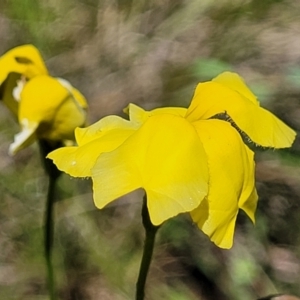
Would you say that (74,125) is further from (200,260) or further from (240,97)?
(200,260)

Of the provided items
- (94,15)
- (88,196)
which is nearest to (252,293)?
(88,196)

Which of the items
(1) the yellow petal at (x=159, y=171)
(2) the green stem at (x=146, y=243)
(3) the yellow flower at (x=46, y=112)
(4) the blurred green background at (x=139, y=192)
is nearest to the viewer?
(1) the yellow petal at (x=159, y=171)

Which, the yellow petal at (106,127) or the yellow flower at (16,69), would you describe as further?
the yellow flower at (16,69)

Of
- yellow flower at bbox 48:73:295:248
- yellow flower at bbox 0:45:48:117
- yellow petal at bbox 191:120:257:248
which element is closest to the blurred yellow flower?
yellow flower at bbox 0:45:48:117

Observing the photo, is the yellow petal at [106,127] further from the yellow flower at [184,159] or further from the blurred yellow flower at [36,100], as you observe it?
the blurred yellow flower at [36,100]

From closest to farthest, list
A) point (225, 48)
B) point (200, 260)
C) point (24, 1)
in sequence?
point (200, 260)
point (225, 48)
point (24, 1)

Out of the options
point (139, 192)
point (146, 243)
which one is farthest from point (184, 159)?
point (139, 192)

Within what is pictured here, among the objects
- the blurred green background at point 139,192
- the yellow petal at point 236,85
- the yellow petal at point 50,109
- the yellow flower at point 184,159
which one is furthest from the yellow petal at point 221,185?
the blurred green background at point 139,192
